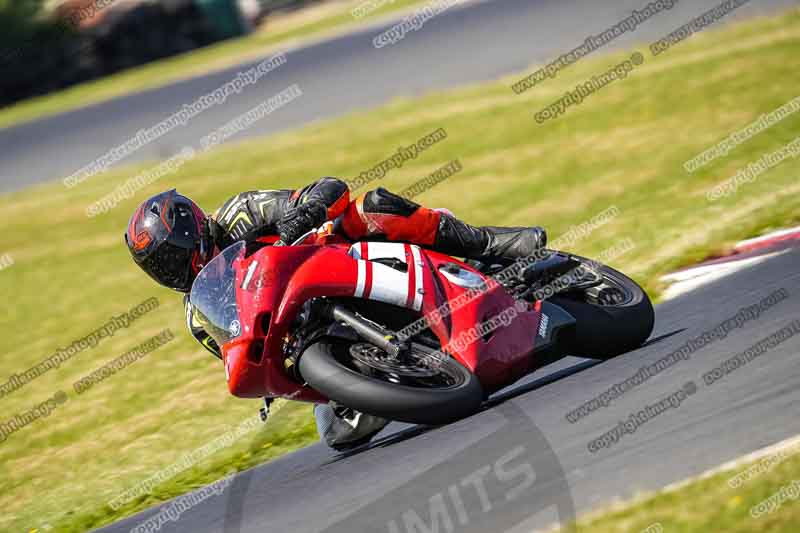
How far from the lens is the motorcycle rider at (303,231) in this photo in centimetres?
559

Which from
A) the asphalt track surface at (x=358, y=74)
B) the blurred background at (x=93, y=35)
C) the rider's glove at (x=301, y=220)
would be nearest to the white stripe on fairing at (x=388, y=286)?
the rider's glove at (x=301, y=220)

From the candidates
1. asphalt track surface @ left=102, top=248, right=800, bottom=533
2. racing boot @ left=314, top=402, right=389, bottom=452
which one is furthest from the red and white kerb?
racing boot @ left=314, top=402, right=389, bottom=452

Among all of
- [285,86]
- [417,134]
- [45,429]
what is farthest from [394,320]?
[285,86]

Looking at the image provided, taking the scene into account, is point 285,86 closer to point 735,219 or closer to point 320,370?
point 735,219

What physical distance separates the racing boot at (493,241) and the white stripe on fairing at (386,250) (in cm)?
64

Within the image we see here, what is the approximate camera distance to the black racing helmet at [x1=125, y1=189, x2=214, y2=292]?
5.57 m

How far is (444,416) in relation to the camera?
16.5ft

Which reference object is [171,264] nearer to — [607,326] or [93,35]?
[607,326]

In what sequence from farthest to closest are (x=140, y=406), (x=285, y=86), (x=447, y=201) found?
1. (x=285, y=86)
2. (x=447, y=201)
3. (x=140, y=406)

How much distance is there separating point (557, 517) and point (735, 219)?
5.49 metres

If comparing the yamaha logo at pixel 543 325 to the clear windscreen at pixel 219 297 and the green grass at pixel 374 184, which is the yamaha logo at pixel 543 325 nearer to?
the clear windscreen at pixel 219 297

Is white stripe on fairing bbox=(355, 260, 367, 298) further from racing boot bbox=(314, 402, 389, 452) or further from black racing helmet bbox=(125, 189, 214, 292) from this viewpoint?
Result: black racing helmet bbox=(125, 189, 214, 292)

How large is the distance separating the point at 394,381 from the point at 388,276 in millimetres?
639

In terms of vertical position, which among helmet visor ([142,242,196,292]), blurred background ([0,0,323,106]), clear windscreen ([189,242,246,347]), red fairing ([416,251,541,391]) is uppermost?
blurred background ([0,0,323,106])
